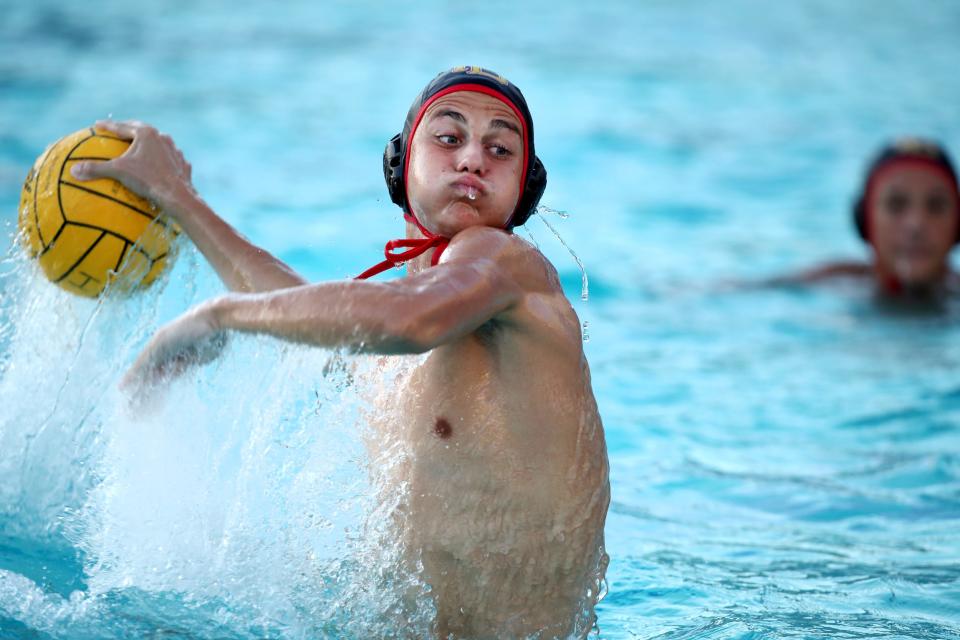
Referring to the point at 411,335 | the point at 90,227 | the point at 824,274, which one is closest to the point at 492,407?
the point at 411,335

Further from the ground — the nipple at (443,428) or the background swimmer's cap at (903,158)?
the background swimmer's cap at (903,158)

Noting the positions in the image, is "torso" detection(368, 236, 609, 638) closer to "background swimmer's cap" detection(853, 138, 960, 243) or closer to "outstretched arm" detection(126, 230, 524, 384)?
"outstretched arm" detection(126, 230, 524, 384)

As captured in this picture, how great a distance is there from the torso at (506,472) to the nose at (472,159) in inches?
11.7

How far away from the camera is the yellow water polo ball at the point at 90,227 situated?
328cm

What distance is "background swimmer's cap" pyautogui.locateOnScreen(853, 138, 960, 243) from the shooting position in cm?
822

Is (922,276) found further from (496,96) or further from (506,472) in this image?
(506,472)

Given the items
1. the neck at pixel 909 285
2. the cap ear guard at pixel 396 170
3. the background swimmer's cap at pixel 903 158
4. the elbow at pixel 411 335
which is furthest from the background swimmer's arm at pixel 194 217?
the background swimmer's cap at pixel 903 158

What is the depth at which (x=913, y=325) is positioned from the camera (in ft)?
25.1

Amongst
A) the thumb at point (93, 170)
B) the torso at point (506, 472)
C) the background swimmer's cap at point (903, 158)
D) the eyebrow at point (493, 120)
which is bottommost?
the torso at point (506, 472)

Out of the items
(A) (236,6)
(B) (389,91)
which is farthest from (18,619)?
(A) (236,6)

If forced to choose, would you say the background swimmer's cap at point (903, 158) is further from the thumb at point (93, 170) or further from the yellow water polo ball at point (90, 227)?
the thumb at point (93, 170)

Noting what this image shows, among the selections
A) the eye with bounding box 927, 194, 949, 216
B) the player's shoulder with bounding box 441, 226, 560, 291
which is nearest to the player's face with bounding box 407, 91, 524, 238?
the player's shoulder with bounding box 441, 226, 560, 291

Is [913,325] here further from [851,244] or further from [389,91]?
[389,91]

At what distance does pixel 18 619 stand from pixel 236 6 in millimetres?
12462
